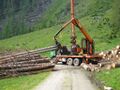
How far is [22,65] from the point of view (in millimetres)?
42969

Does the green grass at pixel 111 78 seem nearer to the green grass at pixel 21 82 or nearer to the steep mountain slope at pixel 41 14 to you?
the green grass at pixel 21 82

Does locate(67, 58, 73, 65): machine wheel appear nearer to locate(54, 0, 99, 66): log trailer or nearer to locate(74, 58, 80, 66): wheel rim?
locate(54, 0, 99, 66): log trailer

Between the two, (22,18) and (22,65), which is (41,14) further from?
(22,65)

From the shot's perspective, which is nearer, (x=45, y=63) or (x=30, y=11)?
(x=45, y=63)

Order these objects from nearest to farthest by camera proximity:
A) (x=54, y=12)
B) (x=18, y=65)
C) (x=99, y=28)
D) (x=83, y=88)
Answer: (x=83, y=88)
(x=18, y=65)
(x=99, y=28)
(x=54, y=12)

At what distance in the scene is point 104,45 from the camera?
69688mm

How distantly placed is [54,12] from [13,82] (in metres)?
137

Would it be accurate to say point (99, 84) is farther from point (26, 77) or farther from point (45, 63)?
point (45, 63)

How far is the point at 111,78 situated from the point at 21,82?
716 cm

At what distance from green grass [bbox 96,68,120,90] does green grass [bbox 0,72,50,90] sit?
189 inches

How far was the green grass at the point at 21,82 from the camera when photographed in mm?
33188

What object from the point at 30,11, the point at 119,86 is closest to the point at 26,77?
the point at 119,86

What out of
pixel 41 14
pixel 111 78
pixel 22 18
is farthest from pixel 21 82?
pixel 22 18

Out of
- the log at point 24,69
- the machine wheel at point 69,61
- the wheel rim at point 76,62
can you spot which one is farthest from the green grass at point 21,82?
the machine wheel at point 69,61
